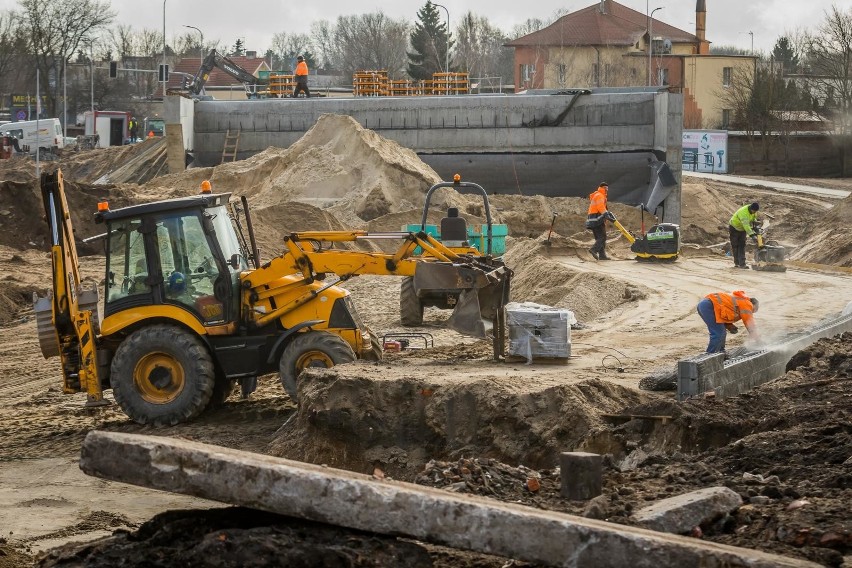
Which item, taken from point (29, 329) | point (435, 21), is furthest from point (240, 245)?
point (435, 21)

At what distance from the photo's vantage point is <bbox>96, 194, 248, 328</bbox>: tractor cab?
12.2 m

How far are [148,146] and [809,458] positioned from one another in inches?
1577

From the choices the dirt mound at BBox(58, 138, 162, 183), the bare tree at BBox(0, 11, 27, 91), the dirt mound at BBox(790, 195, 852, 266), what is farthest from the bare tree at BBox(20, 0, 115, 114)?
the dirt mound at BBox(790, 195, 852, 266)

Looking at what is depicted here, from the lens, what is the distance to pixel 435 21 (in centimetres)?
9031

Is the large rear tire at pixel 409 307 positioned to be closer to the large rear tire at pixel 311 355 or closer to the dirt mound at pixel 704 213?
the large rear tire at pixel 311 355

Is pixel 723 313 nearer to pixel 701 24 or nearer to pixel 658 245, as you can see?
pixel 658 245

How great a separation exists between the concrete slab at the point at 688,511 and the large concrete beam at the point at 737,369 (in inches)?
184

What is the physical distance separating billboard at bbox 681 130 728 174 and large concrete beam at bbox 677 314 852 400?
42.3m

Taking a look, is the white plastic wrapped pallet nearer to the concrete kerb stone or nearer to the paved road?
the concrete kerb stone

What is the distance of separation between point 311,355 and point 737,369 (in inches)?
168

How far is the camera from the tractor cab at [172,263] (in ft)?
40.2

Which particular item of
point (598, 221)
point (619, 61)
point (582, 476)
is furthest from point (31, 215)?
point (619, 61)

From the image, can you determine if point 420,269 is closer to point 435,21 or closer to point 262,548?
point 262,548

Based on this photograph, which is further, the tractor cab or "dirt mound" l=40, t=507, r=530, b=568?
→ the tractor cab
